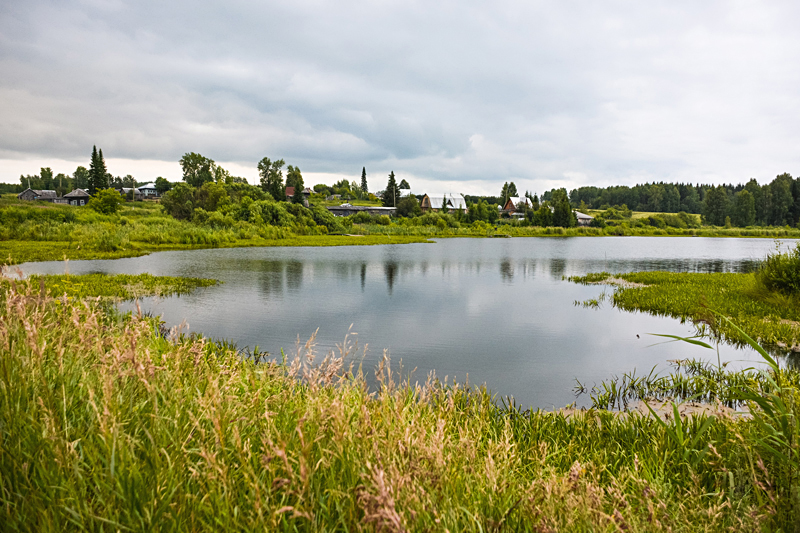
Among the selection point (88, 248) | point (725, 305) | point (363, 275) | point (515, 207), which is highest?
point (515, 207)

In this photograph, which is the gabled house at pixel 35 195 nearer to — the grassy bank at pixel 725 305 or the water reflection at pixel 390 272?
the water reflection at pixel 390 272

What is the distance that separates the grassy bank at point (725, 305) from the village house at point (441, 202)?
102 m

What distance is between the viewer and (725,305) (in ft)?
49.2

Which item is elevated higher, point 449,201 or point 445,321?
point 449,201

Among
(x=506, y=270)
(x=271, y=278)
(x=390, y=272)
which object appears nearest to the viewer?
(x=271, y=278)

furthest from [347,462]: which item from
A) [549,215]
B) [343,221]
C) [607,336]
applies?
[549,215]

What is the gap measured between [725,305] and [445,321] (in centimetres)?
972

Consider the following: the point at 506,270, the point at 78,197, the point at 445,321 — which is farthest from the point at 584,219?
the point at 78,197

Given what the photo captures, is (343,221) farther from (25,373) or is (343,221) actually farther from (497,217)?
(25,373)

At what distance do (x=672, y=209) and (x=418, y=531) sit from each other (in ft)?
620

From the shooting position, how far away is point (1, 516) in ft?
7.48

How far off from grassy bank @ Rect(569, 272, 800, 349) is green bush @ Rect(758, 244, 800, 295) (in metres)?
0.31

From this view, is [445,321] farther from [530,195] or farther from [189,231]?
[530,195]

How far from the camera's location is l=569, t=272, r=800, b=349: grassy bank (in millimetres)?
11844
